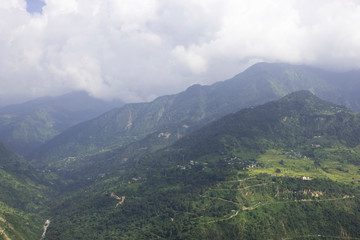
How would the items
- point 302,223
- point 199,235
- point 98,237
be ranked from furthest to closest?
point 98,237
point 302,223
point 199,235

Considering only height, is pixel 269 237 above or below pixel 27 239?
below

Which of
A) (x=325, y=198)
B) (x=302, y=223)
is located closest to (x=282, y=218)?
(x=302, y=223)

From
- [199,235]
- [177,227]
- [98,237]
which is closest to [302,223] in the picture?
[199,235]

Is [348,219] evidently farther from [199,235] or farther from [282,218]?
[199,235]

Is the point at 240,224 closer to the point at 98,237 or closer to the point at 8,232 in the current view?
the point at 98,237

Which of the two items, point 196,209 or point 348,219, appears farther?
point 196,209

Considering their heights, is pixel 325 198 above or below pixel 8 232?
Answer: below

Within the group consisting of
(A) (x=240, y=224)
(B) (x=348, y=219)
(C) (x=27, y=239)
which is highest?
(C) (x=27, y=239)

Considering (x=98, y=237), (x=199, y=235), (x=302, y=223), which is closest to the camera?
(x=199, y=235)

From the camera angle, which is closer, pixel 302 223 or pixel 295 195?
pixel 302 223
